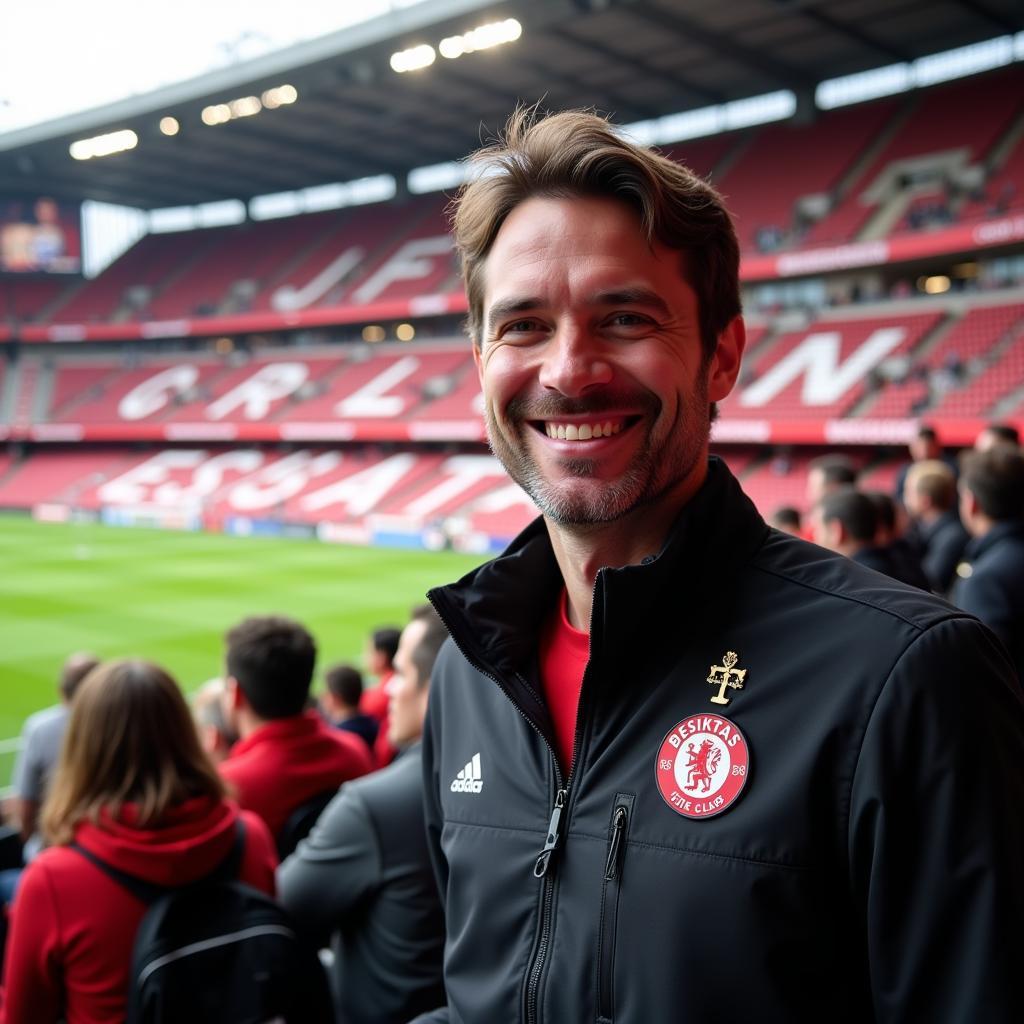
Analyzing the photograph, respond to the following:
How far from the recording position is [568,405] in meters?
1.88

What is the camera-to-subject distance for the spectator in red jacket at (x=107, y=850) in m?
2.61

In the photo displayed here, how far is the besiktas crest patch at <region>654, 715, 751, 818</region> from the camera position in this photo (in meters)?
1.55

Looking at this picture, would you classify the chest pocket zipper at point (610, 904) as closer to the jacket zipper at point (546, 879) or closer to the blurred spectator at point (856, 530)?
the jacket zipper at point (546, 879)

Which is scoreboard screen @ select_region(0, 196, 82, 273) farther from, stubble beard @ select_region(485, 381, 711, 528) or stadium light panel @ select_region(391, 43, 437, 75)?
stubble beard @ select_region(485, 381, 711, 528)

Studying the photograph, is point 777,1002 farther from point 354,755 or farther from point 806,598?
point 354,755

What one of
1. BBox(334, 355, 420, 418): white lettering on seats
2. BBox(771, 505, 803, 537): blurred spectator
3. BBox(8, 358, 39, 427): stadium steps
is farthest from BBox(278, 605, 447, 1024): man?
BBox(8, 358, 39, 427): stadium steps

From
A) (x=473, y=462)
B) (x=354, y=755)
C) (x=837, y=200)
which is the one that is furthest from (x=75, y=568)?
(x=837, y=200)

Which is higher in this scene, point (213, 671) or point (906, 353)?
point (906, 353)

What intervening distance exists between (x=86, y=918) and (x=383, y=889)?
34.3 inches

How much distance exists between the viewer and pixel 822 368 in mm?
27969

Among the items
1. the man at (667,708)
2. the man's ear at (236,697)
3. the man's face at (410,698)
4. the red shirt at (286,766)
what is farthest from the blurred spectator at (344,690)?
the man at (667,708)

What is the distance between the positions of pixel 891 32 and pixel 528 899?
96.2ft

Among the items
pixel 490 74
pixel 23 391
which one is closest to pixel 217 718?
pixel 490 74

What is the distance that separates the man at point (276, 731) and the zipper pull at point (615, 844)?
2.80 meters
